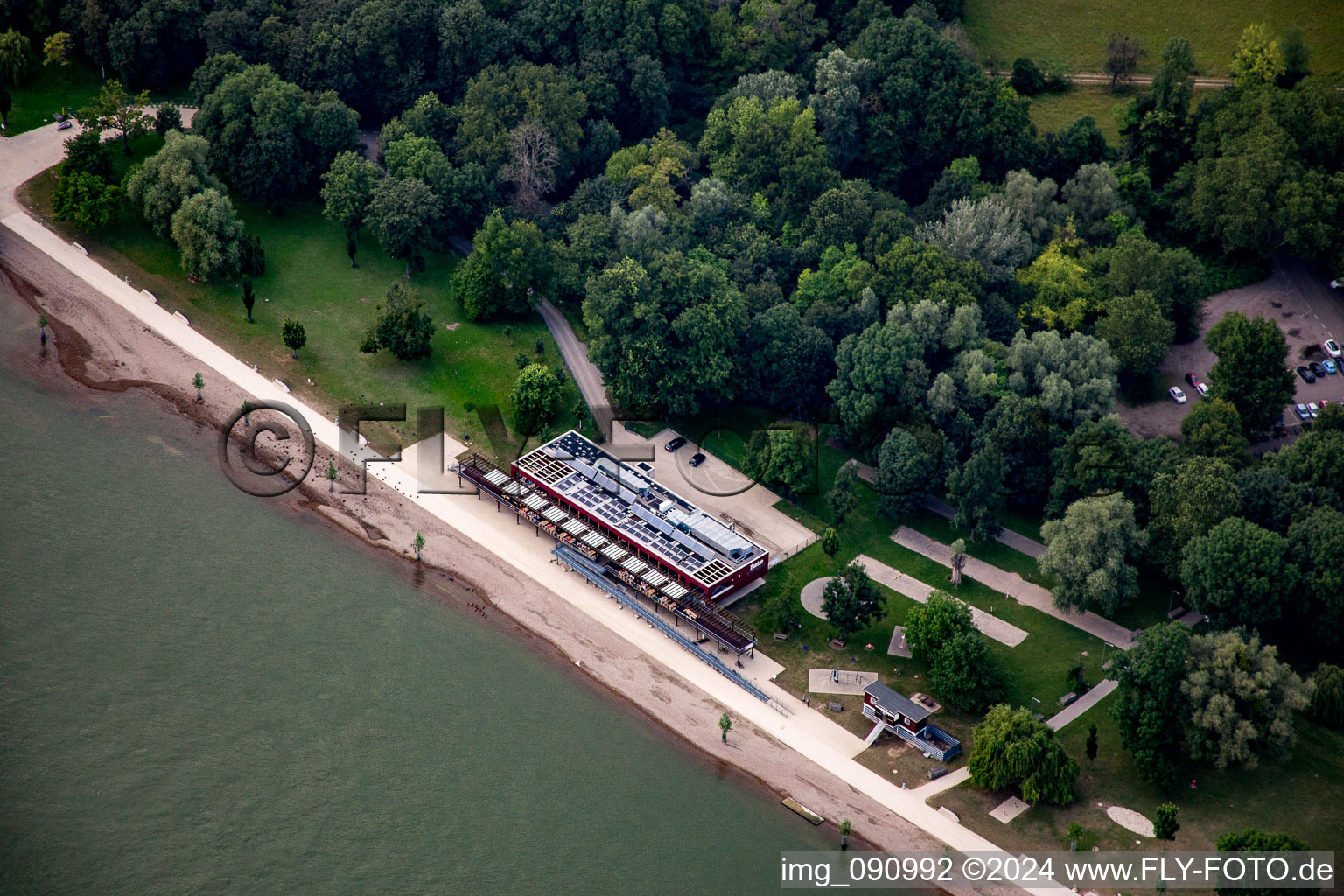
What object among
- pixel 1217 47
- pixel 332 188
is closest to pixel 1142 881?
pixel 332 188

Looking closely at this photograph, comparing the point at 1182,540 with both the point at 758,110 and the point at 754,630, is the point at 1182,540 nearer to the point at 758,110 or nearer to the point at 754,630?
the point at 754,630

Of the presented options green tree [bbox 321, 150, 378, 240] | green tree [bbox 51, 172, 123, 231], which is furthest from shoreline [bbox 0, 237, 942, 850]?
Answer: green tree [bbox 321, 150, 378, 240]

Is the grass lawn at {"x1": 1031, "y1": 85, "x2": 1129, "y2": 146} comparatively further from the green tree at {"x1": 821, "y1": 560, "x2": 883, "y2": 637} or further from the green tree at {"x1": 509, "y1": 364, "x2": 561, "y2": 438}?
the green tree at {"x1": 821, "y1": 560, "x2": 883, "y2": 637}

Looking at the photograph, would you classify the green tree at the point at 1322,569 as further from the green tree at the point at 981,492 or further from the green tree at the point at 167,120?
the green tree at the point at 167,120

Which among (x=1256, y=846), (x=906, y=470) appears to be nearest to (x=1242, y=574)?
(x=1256, y=846)

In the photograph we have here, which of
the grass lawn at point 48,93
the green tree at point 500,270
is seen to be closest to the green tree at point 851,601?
the green tree at point 500,270
